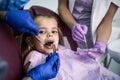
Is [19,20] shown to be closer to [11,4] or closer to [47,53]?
[11,4]

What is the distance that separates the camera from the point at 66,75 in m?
1.08

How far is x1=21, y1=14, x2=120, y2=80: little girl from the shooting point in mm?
1067

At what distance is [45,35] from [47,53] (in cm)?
10

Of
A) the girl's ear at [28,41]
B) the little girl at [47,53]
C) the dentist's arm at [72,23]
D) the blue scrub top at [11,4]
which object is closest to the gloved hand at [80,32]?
the dentist's arm at [72,23]

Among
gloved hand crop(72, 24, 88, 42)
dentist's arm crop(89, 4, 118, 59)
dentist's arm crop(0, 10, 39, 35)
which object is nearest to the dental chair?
dentist's arm crop(0, 10, 39, 35)

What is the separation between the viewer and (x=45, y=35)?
1.08 meters

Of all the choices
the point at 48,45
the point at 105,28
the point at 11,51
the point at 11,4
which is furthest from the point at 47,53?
the point at 105,28

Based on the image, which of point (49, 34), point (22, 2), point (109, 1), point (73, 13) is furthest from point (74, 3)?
point (22, 2)

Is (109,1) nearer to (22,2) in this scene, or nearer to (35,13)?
(35,13)

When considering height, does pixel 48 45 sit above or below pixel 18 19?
below

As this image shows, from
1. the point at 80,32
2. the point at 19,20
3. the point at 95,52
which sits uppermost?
the point at 19,20

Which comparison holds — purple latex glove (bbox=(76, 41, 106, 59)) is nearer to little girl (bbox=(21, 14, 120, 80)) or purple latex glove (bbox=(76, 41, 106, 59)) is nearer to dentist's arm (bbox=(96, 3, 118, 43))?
little girl (bbox=(21, 14, 120, 80))

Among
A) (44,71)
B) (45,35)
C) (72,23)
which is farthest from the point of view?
(72,23)

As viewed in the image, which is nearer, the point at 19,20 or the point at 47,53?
the point at 19,20
